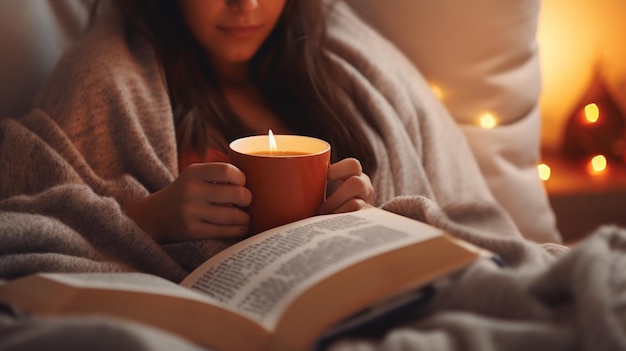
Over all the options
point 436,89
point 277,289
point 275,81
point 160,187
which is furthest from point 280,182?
point 436,89

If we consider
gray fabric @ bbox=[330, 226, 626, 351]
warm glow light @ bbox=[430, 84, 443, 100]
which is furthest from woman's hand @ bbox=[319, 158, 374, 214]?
warm glow light @ bbox=[430, 84, 443, 100]

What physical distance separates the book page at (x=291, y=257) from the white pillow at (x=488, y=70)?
0.69 m

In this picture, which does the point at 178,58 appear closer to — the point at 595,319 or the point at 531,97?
the point at 531,97

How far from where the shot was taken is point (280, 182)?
0.79m

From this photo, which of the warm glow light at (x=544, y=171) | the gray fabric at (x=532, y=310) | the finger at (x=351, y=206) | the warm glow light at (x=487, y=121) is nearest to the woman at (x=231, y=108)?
the finger at (x=351, y=206)

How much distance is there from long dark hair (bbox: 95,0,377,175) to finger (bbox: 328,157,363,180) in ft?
0.87

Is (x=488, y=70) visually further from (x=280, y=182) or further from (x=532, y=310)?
(x=532, y=310)

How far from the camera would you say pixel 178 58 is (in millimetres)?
1189

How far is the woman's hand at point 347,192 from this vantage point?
839 mm

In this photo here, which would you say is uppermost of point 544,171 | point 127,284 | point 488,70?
point 488,70

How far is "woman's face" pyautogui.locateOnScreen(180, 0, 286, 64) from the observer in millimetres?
1104

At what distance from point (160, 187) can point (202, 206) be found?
0.64ft

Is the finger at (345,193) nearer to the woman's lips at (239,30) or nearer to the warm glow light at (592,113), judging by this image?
the woman's lips at (239,30)

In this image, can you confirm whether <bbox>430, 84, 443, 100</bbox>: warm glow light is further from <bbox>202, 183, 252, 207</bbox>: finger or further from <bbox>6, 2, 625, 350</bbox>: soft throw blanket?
<bbox>202, 183, 252, 207</bbox>: finger
